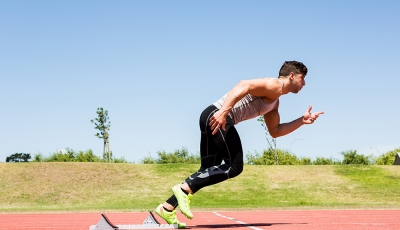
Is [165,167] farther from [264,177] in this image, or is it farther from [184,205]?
[184,205]

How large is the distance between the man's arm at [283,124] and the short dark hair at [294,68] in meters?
0.70

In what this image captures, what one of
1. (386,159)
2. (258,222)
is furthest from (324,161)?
(258,222)

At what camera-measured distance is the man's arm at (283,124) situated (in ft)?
22.8

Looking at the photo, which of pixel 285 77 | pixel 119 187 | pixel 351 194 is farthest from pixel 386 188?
pixel 285 77

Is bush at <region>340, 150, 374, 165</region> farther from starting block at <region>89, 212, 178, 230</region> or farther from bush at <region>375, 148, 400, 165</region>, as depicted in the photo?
starting block at <region>89, 212, 178, 230</region>

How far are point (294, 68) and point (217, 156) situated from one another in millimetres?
1435

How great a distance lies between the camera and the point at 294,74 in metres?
6.35

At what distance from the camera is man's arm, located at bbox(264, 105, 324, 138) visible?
6.94 meters

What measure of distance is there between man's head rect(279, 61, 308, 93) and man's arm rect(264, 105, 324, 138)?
0.63 meters

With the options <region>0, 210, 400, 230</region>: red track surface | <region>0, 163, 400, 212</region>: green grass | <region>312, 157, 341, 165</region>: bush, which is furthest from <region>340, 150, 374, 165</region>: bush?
<region>0, 210, 400, 230</region>: red track surface

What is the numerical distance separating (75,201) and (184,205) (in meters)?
21.3


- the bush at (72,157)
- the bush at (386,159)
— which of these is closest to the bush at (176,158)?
the bush at (72,157)

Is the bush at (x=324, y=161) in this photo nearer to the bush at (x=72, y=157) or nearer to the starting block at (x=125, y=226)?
the bush at (x=72, y=157)

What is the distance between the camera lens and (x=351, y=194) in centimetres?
2778
